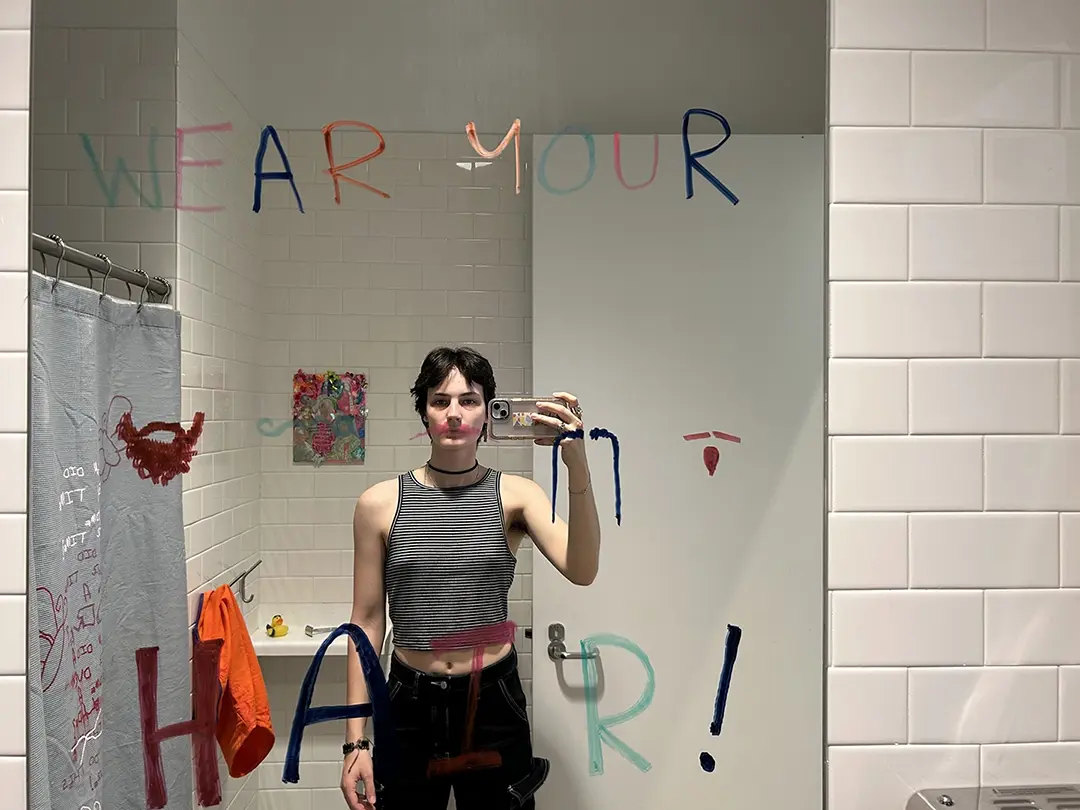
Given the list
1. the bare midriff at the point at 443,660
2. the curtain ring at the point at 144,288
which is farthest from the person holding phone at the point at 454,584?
the curtain ring at the point at 144,288

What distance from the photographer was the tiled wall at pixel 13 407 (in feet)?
2.93

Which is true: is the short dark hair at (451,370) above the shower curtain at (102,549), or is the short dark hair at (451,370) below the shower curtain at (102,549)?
above

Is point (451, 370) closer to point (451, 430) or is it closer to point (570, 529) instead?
point (451, 430)

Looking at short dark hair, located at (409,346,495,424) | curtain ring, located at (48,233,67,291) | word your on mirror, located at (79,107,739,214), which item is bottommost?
short dark hair, located at (409,346,495,424)

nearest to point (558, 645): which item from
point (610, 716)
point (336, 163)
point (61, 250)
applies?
point (610, 716)

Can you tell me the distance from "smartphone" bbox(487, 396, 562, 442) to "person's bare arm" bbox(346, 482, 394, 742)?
151mm

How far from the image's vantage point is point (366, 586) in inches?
37.3

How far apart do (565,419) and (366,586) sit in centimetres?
32

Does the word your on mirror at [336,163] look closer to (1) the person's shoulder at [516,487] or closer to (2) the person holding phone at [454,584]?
(2) the person holding phone at [454,584]

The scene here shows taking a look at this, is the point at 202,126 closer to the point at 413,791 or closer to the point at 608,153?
the point at 608,153

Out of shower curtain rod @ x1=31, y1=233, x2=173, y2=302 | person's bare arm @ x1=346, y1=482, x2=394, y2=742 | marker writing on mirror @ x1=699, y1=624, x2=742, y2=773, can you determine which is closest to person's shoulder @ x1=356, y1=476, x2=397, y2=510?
person's bare arm @ x1=346, y1=482, x2=394, y2=742

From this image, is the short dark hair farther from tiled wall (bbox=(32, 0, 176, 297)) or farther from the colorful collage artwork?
tiled wall (bbox=(32, 0, 176, 297))

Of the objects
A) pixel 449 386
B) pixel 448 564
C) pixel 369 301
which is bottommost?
pixel 448 564

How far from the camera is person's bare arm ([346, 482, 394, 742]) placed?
3.08 feet
